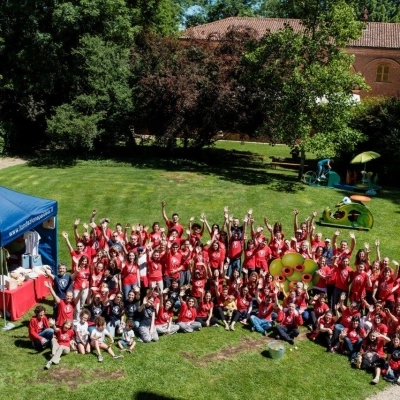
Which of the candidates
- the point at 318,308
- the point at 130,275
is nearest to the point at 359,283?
the point at 318,308

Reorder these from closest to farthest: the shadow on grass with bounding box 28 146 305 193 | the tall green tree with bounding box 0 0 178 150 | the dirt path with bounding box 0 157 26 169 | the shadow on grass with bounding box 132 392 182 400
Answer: the shadow on grass with bounding box 132 392 182 400 → the shadow on grass with bounding box 28 146 305 193 → the dirt path with bounding box 0 157 26 169 → the tall green tree with bounding box 0 0 178 150

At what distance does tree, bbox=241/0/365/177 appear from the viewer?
21.0m

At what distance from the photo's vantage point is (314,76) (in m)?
20.9

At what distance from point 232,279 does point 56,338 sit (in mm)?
3960

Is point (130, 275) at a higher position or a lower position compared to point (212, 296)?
higher

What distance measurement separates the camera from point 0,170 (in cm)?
2441

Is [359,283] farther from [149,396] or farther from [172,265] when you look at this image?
[149,396]

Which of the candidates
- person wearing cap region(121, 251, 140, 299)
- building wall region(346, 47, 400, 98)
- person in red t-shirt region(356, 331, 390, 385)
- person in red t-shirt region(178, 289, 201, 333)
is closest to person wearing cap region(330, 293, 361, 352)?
person in red t-shirt region(356, 331, 390, 385)

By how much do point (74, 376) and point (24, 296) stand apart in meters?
3.11

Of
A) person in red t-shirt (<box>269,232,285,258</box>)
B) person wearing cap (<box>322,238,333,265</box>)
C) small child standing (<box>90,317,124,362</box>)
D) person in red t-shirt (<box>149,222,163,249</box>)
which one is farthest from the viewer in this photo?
person in red t-shirt (<box>149,222,163,249</box>)

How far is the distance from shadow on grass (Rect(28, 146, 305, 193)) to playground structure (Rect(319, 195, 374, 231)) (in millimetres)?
3721

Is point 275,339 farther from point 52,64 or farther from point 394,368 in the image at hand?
point 52,64

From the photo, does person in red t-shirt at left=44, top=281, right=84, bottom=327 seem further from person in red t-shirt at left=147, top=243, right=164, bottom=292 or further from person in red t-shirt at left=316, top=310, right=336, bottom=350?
person in red t-shirt at left=316, top=310, right=336, bottom=350

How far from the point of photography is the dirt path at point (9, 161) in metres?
25.9
